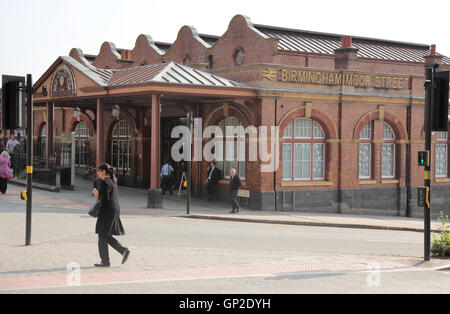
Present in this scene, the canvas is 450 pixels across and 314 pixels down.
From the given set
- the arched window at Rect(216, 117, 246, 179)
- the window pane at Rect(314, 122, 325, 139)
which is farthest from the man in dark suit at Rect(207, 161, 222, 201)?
the window pane at Rect(314, 122, 325, 139)

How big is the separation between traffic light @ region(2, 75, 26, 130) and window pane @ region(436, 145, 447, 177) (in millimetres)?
21586

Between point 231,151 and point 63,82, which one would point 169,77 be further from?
point 63,82

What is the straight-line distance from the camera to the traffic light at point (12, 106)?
12.1 meters

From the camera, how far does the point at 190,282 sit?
30.7 feet

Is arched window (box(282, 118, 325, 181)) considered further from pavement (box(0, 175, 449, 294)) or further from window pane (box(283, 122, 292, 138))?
pavement (box(0, 175, 449, 294))

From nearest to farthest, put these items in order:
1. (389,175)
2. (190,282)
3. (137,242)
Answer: (190,282) → (137,242) → (389,175)

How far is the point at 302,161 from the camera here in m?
24.9

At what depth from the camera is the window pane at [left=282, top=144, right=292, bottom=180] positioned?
24.3 m

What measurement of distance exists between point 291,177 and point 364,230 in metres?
5.35

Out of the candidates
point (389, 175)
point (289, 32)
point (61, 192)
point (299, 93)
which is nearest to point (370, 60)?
point (289, 32)

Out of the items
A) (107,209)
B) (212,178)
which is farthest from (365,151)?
(107,209)

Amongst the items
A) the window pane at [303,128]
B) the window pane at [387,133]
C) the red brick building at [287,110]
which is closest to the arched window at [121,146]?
the red brick building at [287,110]

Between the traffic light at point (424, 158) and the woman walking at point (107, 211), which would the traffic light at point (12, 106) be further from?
the traffic light at point (424, 158)
